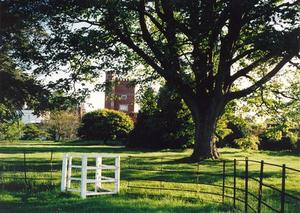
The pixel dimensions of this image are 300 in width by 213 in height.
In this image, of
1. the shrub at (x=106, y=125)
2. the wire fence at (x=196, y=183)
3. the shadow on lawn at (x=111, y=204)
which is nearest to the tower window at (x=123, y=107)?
the shrub at (x=106, y=125)

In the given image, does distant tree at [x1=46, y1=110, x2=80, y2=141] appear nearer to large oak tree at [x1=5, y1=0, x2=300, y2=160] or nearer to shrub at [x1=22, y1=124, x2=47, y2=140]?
shrub at [x1=22, y1=124, x2=47, y2=140]

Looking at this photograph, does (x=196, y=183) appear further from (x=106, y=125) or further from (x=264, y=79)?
(x=106, y=125)

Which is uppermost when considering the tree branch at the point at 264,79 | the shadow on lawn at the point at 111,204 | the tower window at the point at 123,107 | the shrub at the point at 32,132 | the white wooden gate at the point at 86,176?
the tower window at the point at 123,107

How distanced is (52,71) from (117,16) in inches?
173

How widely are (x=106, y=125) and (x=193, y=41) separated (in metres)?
30.5

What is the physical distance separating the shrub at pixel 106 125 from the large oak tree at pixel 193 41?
24.1 meters

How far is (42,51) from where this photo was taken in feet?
84.8

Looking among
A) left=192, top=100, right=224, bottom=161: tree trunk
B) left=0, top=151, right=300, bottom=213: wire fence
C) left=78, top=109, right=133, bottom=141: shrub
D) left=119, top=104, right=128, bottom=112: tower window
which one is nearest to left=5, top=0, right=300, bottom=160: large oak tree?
left=192, top=100, right=224, bottom=161: tree trunk

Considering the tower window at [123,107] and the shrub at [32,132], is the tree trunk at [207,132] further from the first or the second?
the tower window at [123,107]

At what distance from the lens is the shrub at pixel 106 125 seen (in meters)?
54.8

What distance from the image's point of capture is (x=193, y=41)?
25.1m

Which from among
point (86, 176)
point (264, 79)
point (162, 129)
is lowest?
point (86, 176)

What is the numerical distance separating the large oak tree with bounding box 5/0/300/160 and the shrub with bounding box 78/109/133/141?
948 inches

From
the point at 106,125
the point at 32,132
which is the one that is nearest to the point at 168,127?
the point at 106,125
